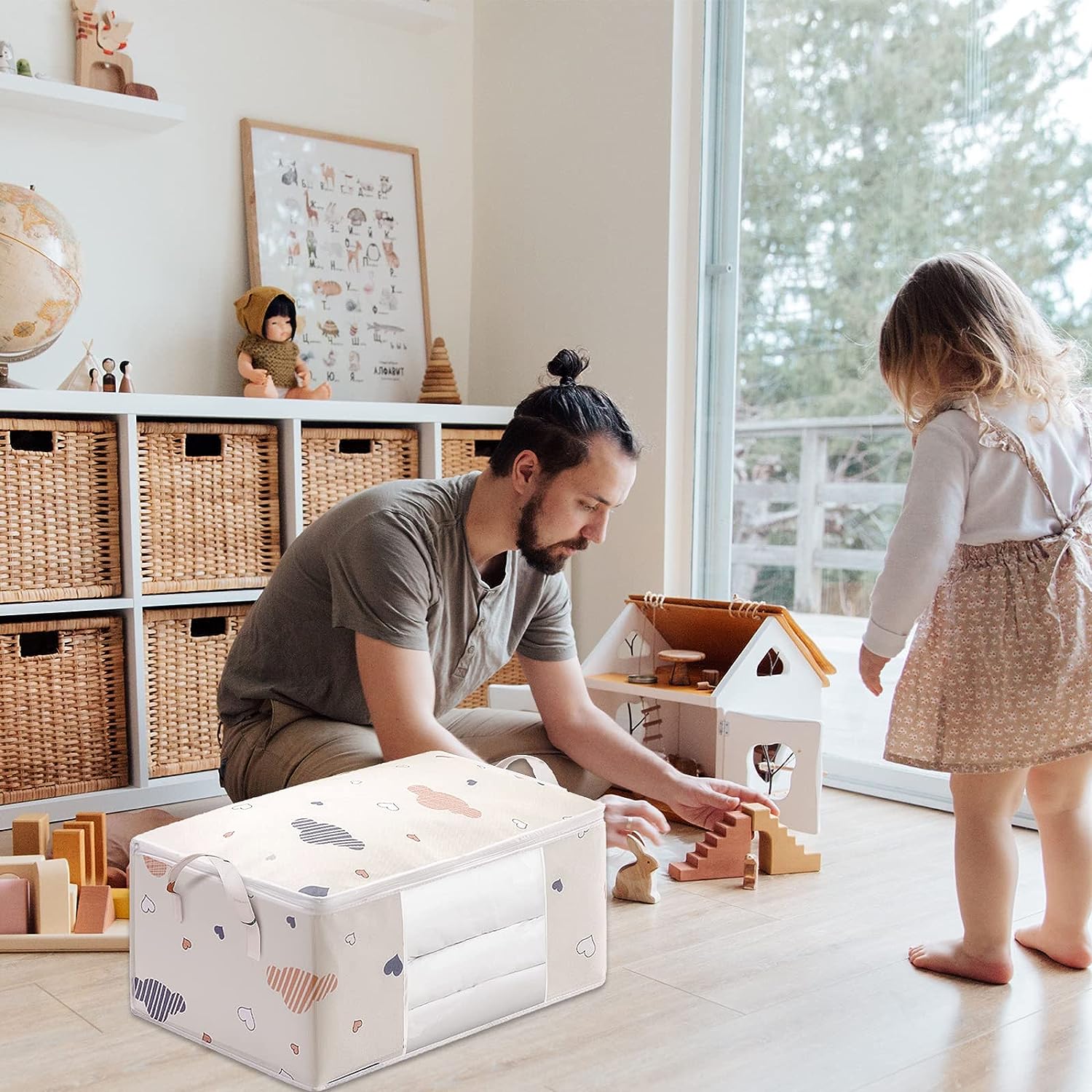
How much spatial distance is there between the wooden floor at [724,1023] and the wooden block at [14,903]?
0.05 metres

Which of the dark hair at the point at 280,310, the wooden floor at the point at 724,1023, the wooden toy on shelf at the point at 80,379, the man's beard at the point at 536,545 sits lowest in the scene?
the wooden floor at the point at 724,1023

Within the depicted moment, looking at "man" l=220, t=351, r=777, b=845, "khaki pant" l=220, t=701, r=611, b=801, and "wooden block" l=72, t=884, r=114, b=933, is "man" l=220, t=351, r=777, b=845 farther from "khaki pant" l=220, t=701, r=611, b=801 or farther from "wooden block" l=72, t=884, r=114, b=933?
"wooden block" l=72, t=884, r=114, b=933

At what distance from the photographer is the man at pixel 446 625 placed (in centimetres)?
162

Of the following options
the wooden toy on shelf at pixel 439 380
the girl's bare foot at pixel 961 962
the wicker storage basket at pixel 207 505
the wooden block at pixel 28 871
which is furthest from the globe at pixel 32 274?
the girl's bare foot at pixel 961 962

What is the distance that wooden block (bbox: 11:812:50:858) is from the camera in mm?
1753

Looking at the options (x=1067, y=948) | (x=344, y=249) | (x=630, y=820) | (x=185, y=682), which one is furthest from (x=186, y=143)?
(x=1067, y=948)

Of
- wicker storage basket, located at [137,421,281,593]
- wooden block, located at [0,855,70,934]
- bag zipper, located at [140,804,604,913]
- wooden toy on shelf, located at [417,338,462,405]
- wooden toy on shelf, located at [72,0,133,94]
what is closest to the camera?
bag zipper, located at [140,804,604,913]

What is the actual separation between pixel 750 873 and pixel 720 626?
59cm

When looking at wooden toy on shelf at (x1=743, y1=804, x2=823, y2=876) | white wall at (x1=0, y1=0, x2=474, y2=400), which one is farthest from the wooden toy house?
white wall at (x1=0, y1=0, x2=474, y2=400)

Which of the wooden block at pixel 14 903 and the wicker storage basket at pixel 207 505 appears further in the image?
the wicker storage basket at pixel 207 505

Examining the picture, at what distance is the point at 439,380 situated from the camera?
114 inches

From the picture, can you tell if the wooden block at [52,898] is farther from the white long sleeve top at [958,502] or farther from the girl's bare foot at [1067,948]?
the girl's bare foot at [1067,948]

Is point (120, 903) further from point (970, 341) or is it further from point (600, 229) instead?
point (600, 229)

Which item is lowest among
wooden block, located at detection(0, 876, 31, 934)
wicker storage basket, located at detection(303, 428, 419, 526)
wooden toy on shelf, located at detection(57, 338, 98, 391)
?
wooden block, located at detection(0, 876, 31, 934)
